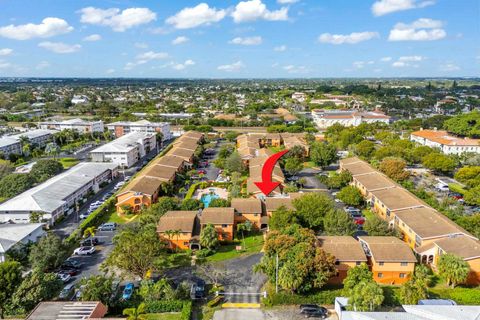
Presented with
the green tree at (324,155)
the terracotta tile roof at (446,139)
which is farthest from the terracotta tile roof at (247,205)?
the terracotta tile roof at (446,139)

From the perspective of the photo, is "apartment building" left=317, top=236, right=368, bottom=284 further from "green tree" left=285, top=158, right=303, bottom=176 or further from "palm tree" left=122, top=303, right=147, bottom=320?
"green tree" left=285, top=158, right=303, bottom=176

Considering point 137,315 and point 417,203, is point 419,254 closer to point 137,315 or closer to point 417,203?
point 417,203

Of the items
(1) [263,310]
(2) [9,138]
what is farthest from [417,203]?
(2) [9,138]

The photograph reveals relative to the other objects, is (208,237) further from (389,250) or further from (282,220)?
(389,250)

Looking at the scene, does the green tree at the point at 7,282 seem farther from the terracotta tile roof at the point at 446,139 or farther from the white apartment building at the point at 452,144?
the terracotta tile roof at the point at 446,139

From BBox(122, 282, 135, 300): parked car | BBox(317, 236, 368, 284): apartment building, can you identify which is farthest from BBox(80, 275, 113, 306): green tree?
BBox(317, 236, 368, 284): apartment building

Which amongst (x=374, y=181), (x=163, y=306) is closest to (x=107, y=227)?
(x=163, y=306)
